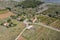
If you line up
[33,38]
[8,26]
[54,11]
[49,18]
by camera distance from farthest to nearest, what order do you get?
[54,11]
[49,18]
[8,26]
[33,38]

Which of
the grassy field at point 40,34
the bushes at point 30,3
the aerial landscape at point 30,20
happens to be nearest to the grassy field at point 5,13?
the aerial landscape at point 30,20

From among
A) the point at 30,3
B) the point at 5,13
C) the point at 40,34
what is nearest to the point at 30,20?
the point at 40,34

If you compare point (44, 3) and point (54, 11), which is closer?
point (54, 11)

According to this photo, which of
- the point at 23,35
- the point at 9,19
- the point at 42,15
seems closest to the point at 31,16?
the point at 42,15

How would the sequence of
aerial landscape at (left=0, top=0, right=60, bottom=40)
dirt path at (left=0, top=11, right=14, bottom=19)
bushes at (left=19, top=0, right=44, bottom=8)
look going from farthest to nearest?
bushes at (left=19, top=0, right=44, bottom=8)
dirt path at (left=0, top=11, right=14, bottom=19)
aerial landscape at (left=0, top=0, right=60, bottom=40)

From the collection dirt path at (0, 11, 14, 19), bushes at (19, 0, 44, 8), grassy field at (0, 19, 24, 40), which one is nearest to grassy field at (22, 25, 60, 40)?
grassy field at (0, 19, 24, 40)

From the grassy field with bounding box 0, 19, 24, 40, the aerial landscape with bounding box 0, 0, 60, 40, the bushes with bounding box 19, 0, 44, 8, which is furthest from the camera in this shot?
the bushes with bounding box 19, 0, 44, 8

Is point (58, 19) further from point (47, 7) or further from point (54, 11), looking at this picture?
point (47, 7)

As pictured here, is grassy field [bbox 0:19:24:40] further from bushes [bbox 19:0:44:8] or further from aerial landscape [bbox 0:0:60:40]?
bushes [bbox 19:0:44:8]
